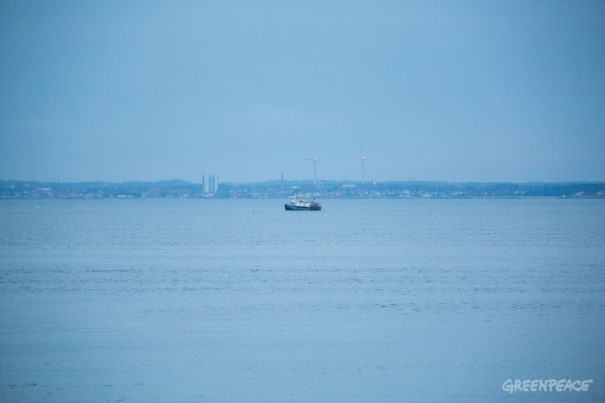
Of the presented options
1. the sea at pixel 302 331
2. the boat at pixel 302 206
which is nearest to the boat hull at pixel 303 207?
the boat at pixel 302 206

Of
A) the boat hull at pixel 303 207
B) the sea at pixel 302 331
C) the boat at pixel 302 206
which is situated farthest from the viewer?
the boat at pixel 302 206

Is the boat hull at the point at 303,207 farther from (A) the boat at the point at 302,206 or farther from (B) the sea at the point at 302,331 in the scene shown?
(B) the sea at the point at 302,331

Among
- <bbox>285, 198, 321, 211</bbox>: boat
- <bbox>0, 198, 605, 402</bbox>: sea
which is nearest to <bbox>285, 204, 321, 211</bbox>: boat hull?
<bbox>285, 198, 321, 211</bbox>: boat

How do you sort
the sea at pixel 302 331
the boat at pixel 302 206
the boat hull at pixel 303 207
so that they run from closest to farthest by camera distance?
the sea at pixel 302 331 < the boat hull at pixel 303 207 < the boat at pixel 302 206

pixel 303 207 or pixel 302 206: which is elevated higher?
pixel 302 206

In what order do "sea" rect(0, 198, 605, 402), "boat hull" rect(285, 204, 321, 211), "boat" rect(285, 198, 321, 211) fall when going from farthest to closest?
"boat" rect(285, 198, 321, 211) → "boat hull" rect(285, 204, 321, 211) → "sea" rect(0, 198, 605, 402)

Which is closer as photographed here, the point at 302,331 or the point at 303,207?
the point at 302,331

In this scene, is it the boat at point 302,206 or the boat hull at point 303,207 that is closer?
the boat hull at point 303,207

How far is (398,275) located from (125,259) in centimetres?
2133

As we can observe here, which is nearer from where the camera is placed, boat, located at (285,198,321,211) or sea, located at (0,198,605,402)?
sea, located at (0,198,605,402)

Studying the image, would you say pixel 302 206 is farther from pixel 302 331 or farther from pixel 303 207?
pixel 302 331

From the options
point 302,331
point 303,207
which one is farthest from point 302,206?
point 302,331

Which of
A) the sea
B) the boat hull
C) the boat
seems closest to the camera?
the sea

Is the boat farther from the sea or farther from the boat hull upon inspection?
the sea
